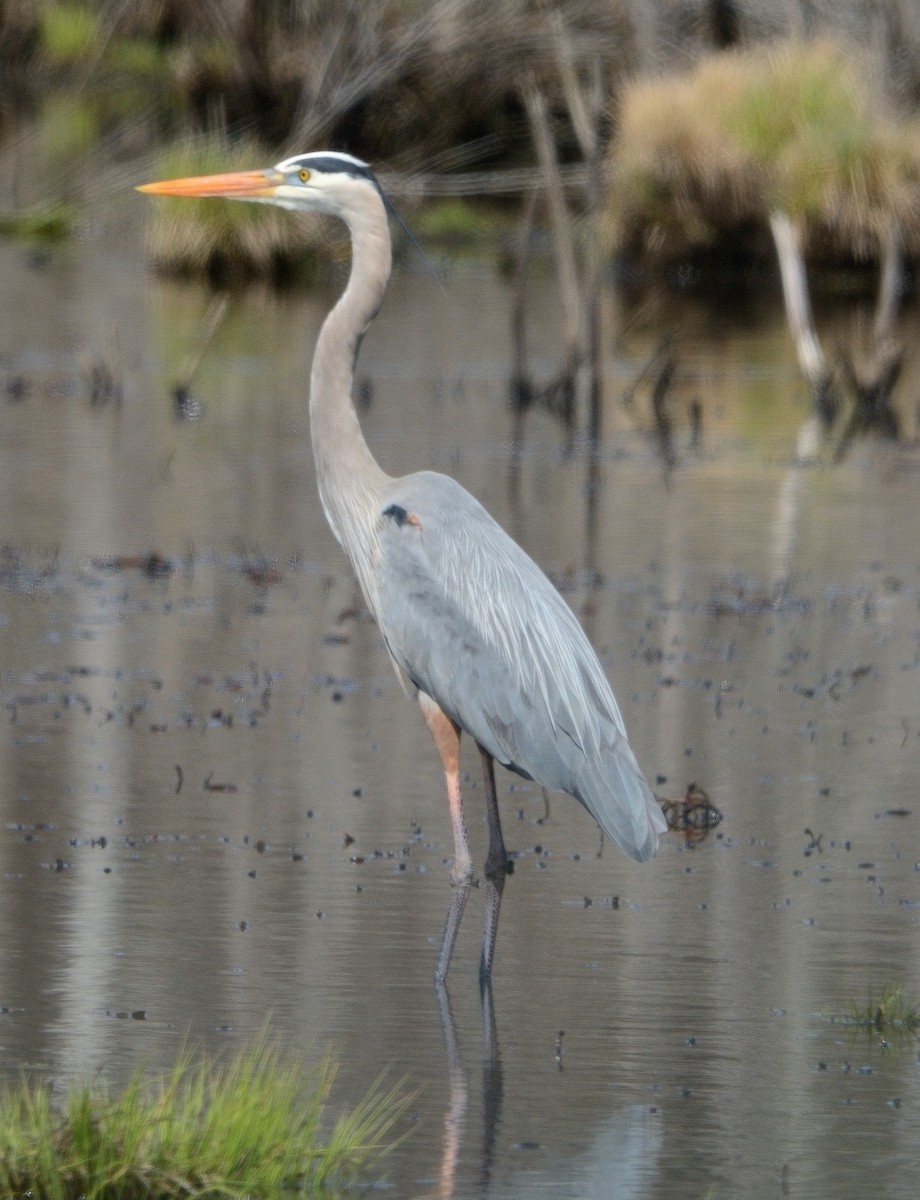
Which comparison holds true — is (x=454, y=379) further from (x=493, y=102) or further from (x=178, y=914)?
(x=493, y=102)

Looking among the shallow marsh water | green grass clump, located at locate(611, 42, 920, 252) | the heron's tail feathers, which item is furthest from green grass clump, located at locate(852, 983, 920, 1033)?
green grass clump, located at locate(611, 42, 920, 252)

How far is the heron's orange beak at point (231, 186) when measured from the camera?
24.4 ft

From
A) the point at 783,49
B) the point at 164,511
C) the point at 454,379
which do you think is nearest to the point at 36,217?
the point at 783,49

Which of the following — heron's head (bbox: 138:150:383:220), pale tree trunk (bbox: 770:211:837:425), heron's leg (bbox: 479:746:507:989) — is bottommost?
heron's leg (bbox: 479:746:507:989)

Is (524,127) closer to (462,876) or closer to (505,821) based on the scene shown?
(505,821)

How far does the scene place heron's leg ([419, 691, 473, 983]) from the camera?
20.4ft

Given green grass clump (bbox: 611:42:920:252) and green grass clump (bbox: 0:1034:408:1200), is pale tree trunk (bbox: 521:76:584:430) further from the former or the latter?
green grass clump (bbox: 0:1034:408:1200)

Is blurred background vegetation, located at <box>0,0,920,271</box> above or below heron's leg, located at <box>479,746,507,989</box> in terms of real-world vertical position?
above

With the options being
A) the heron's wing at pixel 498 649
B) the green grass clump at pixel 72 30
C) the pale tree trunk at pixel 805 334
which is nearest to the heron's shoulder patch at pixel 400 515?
the heron's wing at pixel 498 649

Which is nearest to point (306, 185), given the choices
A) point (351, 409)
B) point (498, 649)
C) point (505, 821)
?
point (351, 409)

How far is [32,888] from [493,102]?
32736 millimetres

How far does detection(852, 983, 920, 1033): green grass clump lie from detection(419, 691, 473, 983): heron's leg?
97cm

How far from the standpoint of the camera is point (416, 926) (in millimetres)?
6594

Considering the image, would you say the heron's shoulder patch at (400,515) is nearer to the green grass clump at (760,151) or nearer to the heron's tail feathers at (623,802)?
the heron's tail feathers at (623,802)
